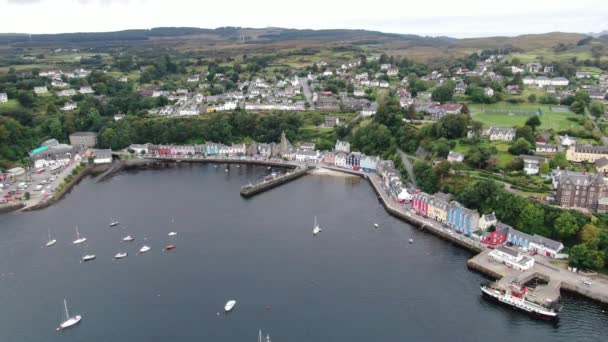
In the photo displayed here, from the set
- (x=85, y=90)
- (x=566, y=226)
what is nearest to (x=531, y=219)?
(x=566, y=226)

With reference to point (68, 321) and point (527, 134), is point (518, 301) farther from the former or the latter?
point (527, 134)

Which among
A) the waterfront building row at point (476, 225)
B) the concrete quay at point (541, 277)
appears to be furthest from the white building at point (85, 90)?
the concrete quay at point (541, 277)

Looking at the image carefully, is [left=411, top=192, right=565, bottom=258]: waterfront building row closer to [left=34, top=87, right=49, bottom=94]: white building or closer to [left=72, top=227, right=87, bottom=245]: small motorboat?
[left=72, top=227, right=87, bottom=245]: small motorboat

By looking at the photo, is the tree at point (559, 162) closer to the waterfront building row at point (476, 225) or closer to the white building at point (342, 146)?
the waterfront building row at point (476, 225)

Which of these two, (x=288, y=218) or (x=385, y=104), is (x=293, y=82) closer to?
(x=385, y=104)

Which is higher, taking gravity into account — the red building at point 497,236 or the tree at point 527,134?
the tree at point 527,134

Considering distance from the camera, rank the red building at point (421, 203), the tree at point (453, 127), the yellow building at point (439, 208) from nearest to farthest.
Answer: the yellow building at point (439, 208) < the red building at point (421, 203) < the tree at point (453, 127)

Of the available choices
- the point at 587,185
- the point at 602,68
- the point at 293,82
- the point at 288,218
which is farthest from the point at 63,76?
the point at 602,68
